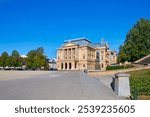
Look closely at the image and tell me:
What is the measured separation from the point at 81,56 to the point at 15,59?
39638mm

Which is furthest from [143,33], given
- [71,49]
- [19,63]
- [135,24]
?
[71,49]

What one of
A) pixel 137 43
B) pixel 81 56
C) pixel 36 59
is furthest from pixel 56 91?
pixel 81 56

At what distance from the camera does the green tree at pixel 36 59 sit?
305 ft

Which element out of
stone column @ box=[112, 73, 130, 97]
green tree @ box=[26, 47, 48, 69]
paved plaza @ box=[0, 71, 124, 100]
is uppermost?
green tree @ box=[26, 47, 48, 69]

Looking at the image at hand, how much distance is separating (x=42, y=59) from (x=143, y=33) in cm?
4838

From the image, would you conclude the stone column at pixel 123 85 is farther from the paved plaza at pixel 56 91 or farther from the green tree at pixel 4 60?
the green tree at pixel 4 60

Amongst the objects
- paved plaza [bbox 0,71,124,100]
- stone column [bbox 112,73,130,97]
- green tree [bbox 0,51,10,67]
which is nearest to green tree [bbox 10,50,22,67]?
green tree [bbox 0,51,10,67]

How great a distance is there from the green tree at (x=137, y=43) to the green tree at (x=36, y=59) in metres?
42.7

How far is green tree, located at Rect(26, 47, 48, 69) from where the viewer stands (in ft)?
305

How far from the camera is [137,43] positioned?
56969 mm

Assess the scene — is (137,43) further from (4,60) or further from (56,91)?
(4,60)

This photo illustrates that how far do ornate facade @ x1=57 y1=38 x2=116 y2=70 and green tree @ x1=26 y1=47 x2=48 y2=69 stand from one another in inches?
1356

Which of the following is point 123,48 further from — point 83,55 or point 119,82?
point 83,55

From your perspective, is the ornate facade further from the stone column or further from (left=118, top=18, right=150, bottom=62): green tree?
the stone column
